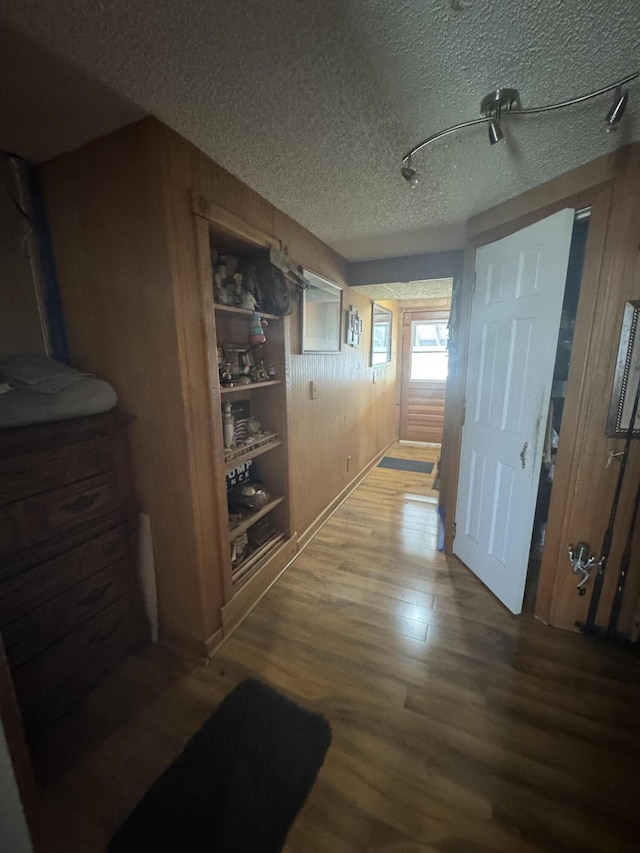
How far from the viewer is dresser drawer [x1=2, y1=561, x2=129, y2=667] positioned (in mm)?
1200

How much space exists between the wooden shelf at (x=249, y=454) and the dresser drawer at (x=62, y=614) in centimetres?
66

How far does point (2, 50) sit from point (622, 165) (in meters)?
2.17

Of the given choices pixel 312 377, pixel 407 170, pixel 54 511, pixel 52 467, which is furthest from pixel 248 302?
pixel 54 511

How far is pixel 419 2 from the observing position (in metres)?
0.78

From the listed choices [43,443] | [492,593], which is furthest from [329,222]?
[492,593]

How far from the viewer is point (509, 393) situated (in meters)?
1.87

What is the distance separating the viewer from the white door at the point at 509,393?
1629 mm

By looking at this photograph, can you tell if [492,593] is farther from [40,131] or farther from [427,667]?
[40,131]

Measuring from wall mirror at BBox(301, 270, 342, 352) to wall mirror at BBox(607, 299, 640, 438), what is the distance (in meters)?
1.68

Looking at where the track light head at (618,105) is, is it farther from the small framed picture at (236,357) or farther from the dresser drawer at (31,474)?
the dresser drawer at (31,474)

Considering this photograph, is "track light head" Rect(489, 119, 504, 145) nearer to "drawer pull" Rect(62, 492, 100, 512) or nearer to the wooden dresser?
the wooden dresser

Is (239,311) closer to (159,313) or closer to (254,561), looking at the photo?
(159,313)

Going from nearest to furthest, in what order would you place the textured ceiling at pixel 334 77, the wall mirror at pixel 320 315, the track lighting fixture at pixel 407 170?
the textured ceiling at pixel 334 77
the track lighting fixture at pixel 407 170
the wall mirror at pixel 320 315

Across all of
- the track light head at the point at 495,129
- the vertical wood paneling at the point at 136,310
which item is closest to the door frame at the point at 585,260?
the track light head at the point at 495,129
